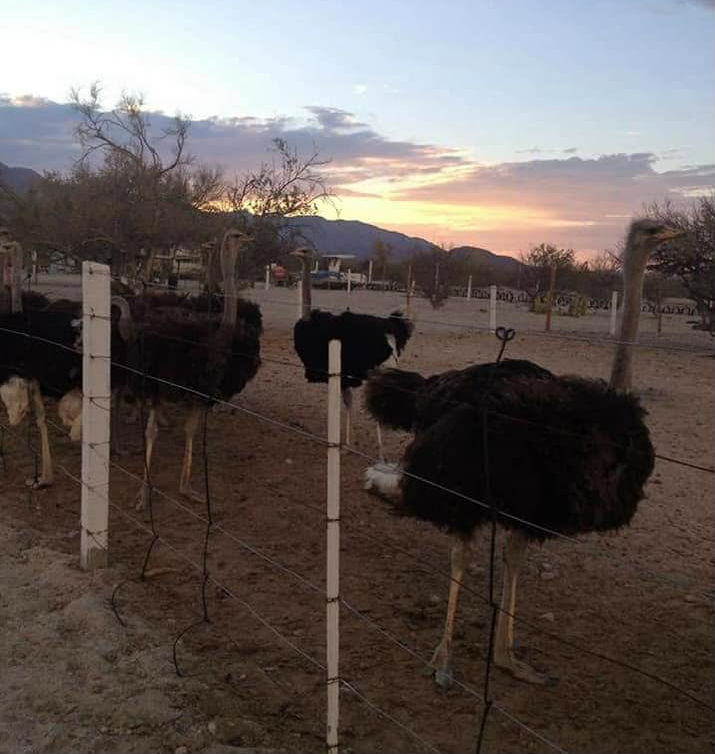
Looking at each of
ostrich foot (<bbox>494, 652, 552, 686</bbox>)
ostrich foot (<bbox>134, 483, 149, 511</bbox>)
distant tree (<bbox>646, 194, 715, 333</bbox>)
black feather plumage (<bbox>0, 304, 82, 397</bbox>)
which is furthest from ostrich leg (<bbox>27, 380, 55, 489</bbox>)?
distant tree (<bbox>646, 194, 715, 333</bbox>)

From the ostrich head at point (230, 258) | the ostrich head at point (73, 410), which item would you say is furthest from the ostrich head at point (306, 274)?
the ostrich head at point (73, 410)

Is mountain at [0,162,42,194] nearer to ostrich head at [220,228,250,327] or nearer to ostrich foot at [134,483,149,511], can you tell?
ostrich head at [220,228,250,327]

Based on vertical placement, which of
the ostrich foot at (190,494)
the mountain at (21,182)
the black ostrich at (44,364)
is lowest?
the ostrich foot at (190,494)

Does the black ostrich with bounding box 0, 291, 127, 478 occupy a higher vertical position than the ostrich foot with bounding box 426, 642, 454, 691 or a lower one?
higher

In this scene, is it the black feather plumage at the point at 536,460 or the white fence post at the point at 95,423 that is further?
the white fence post at the point at 95,423

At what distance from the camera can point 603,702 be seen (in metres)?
3.27

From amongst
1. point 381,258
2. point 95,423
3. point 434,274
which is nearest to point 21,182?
point 434,274

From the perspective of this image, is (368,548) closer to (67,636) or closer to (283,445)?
(67,636)

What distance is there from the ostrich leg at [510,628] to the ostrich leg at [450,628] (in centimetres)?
22

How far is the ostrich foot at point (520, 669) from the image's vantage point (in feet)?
11.2

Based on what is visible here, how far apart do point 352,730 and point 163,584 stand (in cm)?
155

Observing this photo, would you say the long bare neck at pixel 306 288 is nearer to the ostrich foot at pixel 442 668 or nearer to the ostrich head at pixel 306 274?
the ostrich head at pixel 306 274

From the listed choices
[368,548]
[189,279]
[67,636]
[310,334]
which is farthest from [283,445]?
[189,279]

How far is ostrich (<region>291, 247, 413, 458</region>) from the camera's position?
296 inches
